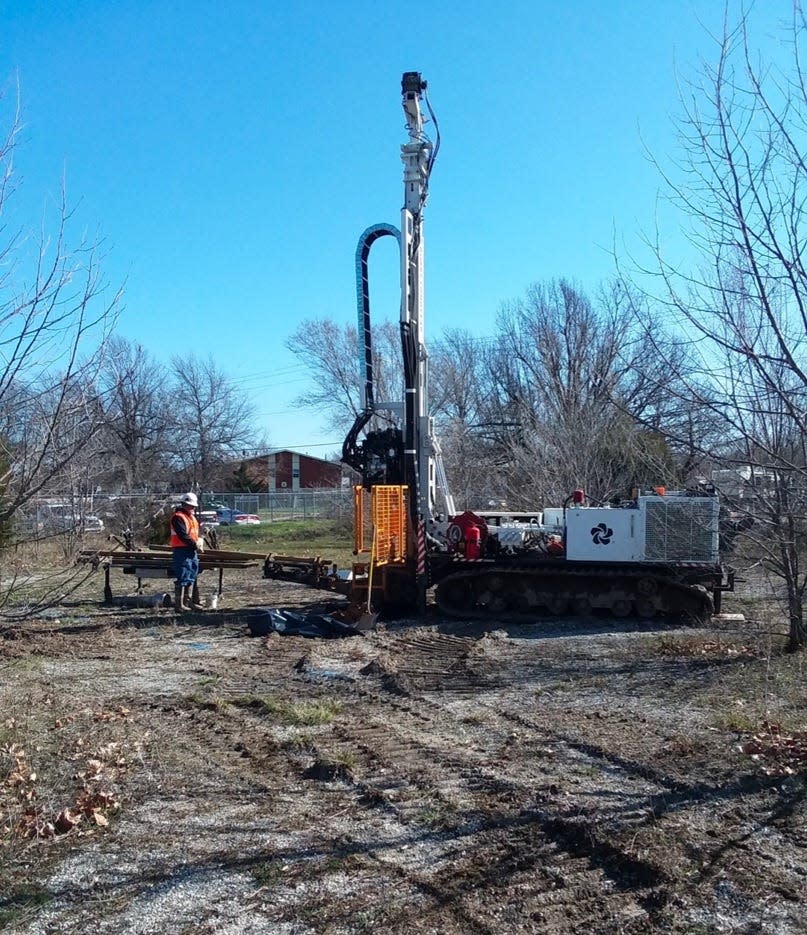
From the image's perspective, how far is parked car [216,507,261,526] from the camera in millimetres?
44688

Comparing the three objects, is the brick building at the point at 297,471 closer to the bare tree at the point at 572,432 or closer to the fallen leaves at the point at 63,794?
the bare tree at the point at 572,432

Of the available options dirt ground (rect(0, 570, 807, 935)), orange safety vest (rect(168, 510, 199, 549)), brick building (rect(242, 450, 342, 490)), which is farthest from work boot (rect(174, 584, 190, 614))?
brick building (rect(242, 450, 342, 490))

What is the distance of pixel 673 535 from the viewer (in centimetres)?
1341

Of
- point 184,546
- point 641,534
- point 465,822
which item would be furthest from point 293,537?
point 465,822

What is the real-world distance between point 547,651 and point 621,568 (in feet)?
8.99

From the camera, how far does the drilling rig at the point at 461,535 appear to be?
13.5 m

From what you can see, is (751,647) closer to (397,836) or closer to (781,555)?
(781,555)

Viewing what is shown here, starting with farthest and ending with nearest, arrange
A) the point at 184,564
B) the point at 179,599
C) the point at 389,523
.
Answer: the point at 179,599, the point at 184,564, the point at 389,523

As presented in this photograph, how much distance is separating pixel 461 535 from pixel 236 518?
112 feet

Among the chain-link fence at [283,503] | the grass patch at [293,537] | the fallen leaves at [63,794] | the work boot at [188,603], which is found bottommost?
the fallen leaves at [63,794]

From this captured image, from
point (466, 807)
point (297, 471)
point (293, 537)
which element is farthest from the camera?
point (297, 471)

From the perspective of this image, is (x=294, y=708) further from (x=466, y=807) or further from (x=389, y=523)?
(x=389, y=523)

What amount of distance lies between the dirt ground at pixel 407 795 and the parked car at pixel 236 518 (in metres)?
34.0

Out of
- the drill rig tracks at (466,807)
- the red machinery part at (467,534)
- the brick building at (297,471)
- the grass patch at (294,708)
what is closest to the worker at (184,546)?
the red machinery part at (467,534)
